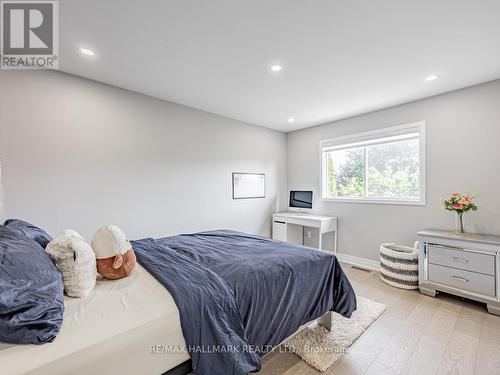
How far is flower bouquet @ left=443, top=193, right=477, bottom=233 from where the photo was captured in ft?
8.34

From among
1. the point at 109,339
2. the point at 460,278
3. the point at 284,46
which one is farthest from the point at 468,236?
the point at 109,339

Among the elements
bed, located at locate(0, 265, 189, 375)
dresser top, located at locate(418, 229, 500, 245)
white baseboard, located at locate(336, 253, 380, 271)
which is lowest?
white baseboard, located at locate(336, 253, 380, 271)

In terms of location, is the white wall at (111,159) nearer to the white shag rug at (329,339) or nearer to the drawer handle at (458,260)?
the white shag rug at (329,339)

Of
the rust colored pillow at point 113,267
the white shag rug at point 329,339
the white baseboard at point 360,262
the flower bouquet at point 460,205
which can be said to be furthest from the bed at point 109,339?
the white baseboard at point 360,262

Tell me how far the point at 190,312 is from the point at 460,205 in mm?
3070

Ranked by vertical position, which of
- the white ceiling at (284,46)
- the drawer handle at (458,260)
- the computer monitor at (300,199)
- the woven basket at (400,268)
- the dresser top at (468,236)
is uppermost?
the white ceiling at (284,46)

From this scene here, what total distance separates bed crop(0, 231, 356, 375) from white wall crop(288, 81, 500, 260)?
6.25ft

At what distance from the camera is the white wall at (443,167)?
8.54 ft

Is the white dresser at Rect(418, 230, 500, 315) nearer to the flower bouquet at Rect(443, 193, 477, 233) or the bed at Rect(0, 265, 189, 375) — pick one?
the flower bouquet at Rect(443, 193, 477, 233)

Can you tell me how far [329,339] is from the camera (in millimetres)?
1899

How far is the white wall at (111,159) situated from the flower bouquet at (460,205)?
283cm

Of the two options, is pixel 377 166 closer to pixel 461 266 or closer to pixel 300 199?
pixel 300 199

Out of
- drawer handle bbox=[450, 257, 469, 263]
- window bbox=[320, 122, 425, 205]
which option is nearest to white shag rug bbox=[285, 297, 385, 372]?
drawer handle bbox=[450, 257, 469, 263]

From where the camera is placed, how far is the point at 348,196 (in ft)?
13.0
